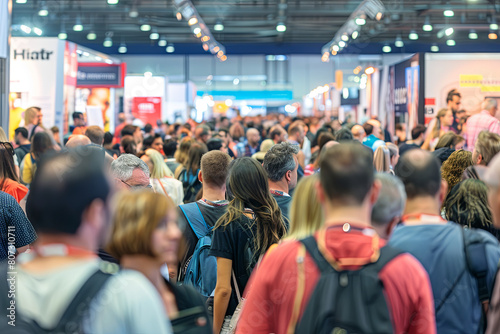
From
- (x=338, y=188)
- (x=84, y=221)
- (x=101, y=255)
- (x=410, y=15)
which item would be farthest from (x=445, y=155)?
(x=410, y=15)

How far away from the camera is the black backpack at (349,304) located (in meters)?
1.74

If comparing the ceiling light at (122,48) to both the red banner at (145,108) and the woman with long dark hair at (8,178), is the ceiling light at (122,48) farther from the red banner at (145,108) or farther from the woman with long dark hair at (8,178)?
the woman with long dark hair at (8,178)

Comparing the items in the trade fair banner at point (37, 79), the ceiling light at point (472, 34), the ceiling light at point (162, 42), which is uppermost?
the ceiling light at point (472, 34)

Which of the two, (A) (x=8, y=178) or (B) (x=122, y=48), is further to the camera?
(B) (x=122, y=48)

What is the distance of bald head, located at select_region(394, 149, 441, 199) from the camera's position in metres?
2.37

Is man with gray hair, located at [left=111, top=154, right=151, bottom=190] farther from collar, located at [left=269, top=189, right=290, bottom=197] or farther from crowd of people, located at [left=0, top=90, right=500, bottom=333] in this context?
crowd of people, located at [left=0, top=90, right=500, bottom=333]

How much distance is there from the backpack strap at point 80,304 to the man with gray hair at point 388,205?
114 cm

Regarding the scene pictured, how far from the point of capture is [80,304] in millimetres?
1418

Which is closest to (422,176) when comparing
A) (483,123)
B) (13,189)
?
(13,189)

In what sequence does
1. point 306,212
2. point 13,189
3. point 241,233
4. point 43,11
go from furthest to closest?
point 43,11, point 13,189, point 241,233, point 306,212

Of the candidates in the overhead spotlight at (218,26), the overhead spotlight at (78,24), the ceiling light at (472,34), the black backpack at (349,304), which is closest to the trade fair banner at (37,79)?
the black backpack at (349,304)

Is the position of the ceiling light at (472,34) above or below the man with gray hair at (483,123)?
above

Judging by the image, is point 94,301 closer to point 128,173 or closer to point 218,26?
point 128,173

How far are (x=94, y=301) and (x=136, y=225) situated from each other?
0.38 metres
